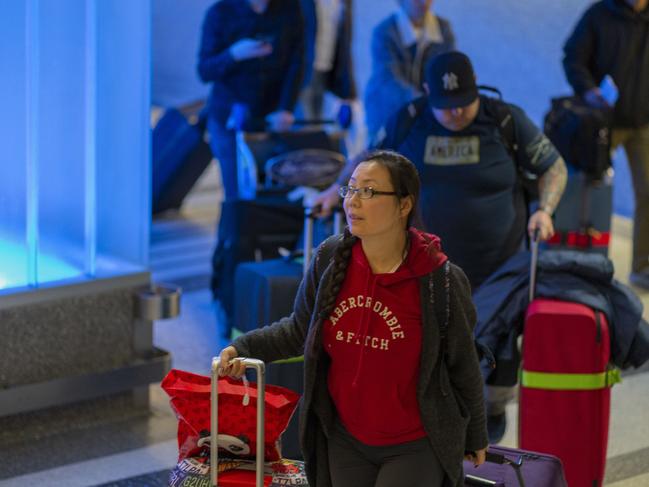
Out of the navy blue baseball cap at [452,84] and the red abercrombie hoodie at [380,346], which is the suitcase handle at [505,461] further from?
the navy blue baseball cap at [452,84]

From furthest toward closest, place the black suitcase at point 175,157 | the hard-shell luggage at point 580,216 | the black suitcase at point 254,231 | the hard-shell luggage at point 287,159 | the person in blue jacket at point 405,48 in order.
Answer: the black suitcase at point 175,157 → the person in blue jacket at point 405,48 → the hard-shell luggage at point 580,216 → the hard-shell luggage at point 287,159 → the black suitcase at point 254,231

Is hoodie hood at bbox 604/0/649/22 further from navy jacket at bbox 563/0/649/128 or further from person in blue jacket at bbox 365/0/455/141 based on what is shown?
person in blue jacket at bbox 365/0/455/141

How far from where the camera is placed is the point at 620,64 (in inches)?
285

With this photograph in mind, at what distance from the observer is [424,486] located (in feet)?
10.2

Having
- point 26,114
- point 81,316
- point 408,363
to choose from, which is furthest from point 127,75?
point 408,363

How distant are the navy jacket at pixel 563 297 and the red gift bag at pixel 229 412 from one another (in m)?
1.47

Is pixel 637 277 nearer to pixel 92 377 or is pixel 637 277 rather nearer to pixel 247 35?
pixel 247 35

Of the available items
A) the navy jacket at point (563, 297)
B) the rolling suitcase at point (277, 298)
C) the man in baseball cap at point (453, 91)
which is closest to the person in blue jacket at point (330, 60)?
the rolling suitcase at point (277, 298)

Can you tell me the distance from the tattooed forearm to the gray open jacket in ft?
5.63

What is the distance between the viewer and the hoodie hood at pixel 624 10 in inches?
282

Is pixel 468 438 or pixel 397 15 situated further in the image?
pixel 397 15

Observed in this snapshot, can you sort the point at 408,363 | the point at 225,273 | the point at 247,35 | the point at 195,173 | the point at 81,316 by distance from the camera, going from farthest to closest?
1. the point at 195,173
2. the point at 247,35
3. the point at 225,273
4. the point at 81,316
5. the point at 408,363

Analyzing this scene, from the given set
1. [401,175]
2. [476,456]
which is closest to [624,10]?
[401,175]

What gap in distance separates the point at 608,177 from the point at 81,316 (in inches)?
134
